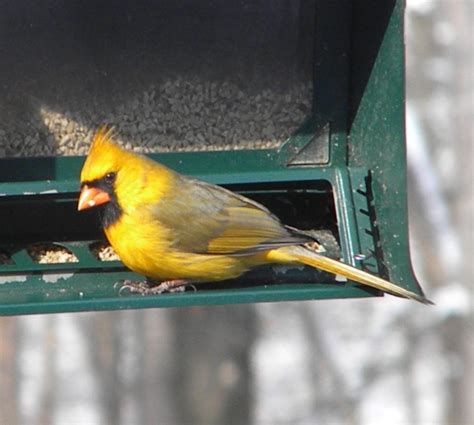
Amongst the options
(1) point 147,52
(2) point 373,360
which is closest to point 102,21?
(1) point 147,52

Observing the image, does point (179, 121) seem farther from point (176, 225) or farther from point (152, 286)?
point (152, 286)

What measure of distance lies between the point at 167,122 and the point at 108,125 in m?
0.25

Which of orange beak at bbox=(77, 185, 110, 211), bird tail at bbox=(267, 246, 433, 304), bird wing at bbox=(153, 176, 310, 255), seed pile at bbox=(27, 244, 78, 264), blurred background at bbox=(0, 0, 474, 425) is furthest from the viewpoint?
blurred background at bbox=(0, 0, 474, 425)

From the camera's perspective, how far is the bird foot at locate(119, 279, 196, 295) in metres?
4.60

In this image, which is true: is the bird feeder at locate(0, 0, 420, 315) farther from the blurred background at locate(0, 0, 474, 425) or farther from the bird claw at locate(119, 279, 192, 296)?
the blurred background at locate(0, 0, 474, 425)

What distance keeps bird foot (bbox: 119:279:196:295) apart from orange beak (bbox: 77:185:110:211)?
341mm

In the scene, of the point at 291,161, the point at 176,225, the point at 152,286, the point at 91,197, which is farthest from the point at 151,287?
the point at 291,161

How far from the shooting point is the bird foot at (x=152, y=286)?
4.60 meters

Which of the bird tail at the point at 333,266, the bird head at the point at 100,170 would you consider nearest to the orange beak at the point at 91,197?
the bird head at the point at 100,170

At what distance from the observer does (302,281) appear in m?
4.69

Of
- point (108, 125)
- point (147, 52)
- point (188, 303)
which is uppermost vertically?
point (147, 52)

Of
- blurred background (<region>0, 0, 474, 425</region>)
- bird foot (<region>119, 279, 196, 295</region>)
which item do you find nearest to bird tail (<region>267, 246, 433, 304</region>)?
bird foot (<region>119, 279, 196, 295</region>)

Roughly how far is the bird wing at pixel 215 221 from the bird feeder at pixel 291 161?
175mm

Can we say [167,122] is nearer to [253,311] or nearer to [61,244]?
[61,244]
